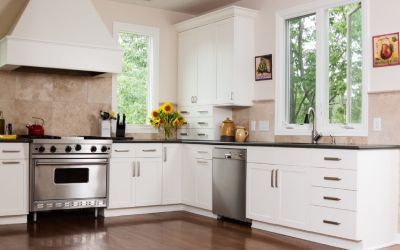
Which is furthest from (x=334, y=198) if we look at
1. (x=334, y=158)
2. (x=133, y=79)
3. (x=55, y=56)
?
(x=133, y=79)

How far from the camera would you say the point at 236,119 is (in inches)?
251

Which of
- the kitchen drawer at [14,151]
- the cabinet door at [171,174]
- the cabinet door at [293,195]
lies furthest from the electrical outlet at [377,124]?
the kitchen drawer at [14,151]

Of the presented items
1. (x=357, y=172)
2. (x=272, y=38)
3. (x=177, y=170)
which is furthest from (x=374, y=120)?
(x=177, y=170)

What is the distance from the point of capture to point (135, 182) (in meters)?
5.87

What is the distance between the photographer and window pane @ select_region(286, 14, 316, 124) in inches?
214

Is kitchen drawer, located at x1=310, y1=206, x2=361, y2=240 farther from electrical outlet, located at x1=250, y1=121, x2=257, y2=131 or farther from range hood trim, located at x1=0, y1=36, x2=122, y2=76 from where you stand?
range hood trim, located at x1=0, y1=36, x2=122, y2=76

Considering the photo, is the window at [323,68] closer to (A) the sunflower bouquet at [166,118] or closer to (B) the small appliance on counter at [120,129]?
(A) the sunflower bouquet at [166,118]

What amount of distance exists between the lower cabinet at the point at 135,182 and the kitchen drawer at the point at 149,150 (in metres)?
0.05

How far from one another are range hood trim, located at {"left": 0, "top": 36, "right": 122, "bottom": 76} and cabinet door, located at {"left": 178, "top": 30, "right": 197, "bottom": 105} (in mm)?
1122

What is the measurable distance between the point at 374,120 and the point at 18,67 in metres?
3.69

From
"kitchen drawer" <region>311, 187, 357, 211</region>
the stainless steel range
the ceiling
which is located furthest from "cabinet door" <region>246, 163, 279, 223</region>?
the ceiling

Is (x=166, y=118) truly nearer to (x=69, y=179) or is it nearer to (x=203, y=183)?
(x=203, y=183)

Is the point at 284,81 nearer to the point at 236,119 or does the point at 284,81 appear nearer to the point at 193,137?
the point at 236,119

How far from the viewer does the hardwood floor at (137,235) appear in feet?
14.1
